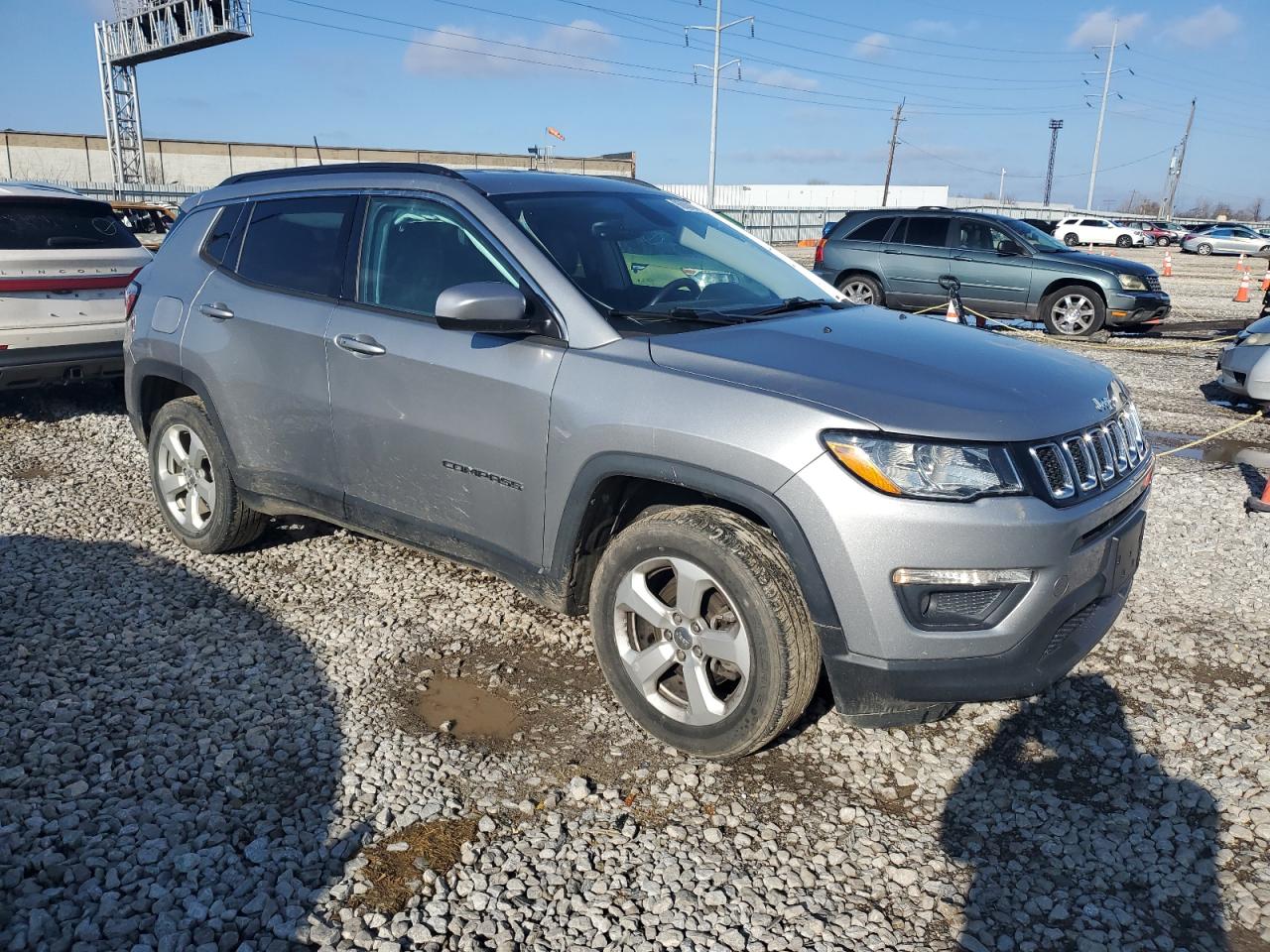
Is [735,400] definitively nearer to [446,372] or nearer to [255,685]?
[446,372]

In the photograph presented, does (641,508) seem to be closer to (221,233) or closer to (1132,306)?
(221,233)

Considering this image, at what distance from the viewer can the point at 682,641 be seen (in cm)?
318

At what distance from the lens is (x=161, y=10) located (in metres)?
37.2

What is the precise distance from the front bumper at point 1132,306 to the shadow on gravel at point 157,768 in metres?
11.8

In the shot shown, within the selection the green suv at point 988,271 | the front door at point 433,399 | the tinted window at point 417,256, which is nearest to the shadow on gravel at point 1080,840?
the front door at point 433,399

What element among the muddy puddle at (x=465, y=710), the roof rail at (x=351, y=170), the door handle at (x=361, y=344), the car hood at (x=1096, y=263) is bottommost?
the muddy puddle at (x=465, y=710)

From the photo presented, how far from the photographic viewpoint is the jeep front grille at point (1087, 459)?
285 cm

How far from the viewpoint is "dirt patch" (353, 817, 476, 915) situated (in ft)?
8.55

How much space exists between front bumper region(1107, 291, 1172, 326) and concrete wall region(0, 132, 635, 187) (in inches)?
1308

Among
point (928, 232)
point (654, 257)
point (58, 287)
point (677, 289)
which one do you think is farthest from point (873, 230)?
point (677, 289)

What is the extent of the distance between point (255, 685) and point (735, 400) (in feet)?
7.23

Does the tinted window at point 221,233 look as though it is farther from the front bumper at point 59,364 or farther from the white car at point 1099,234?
the white car at point 1099,234

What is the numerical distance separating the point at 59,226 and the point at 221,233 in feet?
11.9

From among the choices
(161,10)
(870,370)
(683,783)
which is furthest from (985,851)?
(161,10)
